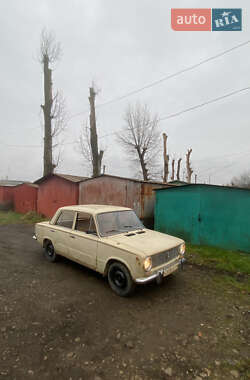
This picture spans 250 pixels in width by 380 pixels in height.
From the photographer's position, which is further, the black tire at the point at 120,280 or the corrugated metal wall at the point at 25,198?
the corrugated metal wall at the point at 25,198

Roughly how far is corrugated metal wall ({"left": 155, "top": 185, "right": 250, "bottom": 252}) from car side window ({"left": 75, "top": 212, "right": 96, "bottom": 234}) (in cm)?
432

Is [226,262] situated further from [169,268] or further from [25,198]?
[25,198]

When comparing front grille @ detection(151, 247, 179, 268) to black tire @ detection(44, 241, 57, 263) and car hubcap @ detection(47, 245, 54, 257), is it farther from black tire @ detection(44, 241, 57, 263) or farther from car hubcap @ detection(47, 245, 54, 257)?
car hubcap @ detection(47, 245, 54, 257)

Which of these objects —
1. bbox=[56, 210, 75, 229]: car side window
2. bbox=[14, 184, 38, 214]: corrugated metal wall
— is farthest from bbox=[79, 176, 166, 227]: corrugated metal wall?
bbox=[14, 184, 38, 214]: corrugated metal wall

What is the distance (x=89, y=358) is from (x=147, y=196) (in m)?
7.64

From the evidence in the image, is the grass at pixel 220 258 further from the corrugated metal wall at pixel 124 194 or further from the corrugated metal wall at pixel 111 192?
the corrugated metal wall at pixel 111 192

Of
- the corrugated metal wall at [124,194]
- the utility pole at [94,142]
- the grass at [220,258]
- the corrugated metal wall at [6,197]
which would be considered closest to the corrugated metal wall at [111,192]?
the corrugated metal wall at [124,194]

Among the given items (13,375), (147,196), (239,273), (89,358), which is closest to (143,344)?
(89,358)

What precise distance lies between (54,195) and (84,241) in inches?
387

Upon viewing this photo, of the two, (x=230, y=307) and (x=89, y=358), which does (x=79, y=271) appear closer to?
(x=89, y=358)

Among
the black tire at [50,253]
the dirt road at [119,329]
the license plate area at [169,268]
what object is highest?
the license plate area at [169,268]

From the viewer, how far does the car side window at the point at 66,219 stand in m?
4.43

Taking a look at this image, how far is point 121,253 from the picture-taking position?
10.4 ft

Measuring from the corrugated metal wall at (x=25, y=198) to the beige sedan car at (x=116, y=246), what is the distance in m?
11.2
